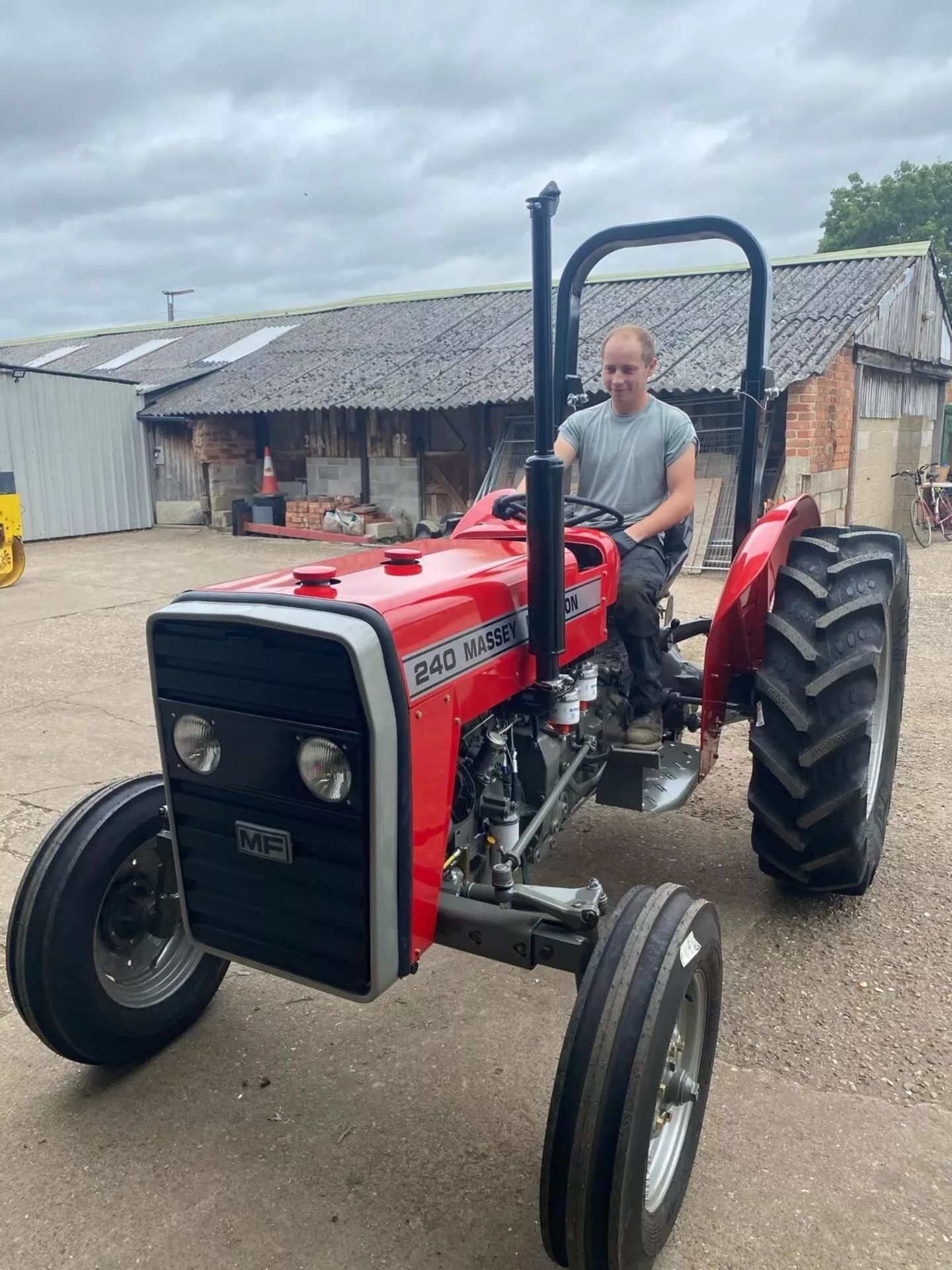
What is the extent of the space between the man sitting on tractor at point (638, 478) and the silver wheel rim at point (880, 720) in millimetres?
806

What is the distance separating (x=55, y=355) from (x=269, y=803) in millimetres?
22741

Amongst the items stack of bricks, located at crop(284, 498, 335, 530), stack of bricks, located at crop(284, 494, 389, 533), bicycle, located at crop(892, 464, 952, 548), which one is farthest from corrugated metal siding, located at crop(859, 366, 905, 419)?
stack of bricks, located at crop(284, 498, 335, 530)

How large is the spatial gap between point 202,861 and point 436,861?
51cm

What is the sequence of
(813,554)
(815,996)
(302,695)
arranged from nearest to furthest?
(302,695)
(815,996)
(813,554)

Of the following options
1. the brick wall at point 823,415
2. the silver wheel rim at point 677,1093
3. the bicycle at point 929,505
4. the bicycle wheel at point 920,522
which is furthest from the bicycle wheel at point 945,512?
the silver wheel rim at point 677,1093

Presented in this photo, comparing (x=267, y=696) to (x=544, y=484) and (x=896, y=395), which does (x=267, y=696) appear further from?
(x=896, y=395)

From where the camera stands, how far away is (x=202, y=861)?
217 centimetres

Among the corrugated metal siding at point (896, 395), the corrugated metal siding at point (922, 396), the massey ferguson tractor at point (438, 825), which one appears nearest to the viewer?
the massey ferguson tractor at point (438, 825)

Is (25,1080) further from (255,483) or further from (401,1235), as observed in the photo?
(255,483)

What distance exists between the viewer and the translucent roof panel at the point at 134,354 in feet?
64.0

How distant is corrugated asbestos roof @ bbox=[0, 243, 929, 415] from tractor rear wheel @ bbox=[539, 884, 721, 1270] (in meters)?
9.09

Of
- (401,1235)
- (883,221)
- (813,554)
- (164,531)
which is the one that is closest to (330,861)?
(401,1235)

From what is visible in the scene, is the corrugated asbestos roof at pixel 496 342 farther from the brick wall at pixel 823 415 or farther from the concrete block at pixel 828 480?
the concrete block at pixel 828 480

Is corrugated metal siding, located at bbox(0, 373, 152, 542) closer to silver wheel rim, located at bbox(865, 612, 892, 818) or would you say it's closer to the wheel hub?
the wheel hub
